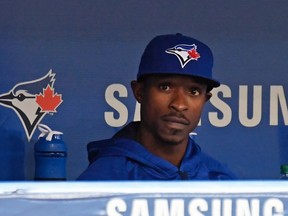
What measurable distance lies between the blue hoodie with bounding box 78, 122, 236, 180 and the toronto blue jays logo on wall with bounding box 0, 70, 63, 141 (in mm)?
515

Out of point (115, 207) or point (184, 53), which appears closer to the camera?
point (115, 207)

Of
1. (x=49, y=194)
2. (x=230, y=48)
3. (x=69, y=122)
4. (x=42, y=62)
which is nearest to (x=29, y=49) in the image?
(x=42, y=62)

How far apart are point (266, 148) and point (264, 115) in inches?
5.0

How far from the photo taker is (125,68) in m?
3.62

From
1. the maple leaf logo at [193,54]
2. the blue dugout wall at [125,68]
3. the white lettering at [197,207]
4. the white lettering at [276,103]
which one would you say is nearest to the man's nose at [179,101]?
the maple leaf logo at [193,54]

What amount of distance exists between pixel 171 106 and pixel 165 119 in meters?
0.05

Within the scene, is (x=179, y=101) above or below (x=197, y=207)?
above

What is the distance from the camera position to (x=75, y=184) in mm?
1979

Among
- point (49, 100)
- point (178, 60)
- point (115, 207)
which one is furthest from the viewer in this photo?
point (49, 100)

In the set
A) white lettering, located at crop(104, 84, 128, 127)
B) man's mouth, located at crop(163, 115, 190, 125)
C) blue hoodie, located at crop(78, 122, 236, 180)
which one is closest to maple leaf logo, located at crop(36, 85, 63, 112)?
white lettering, located at crop(104, 84, 128, 127)

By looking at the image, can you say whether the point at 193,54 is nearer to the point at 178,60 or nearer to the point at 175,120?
the point at 178,60

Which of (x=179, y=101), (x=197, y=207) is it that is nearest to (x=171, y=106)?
(x=179, y=101)

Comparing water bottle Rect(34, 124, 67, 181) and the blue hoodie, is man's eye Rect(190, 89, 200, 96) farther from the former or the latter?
water bottle Rect(34, 124, 67, 181)

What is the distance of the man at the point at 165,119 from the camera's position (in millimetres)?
2910
